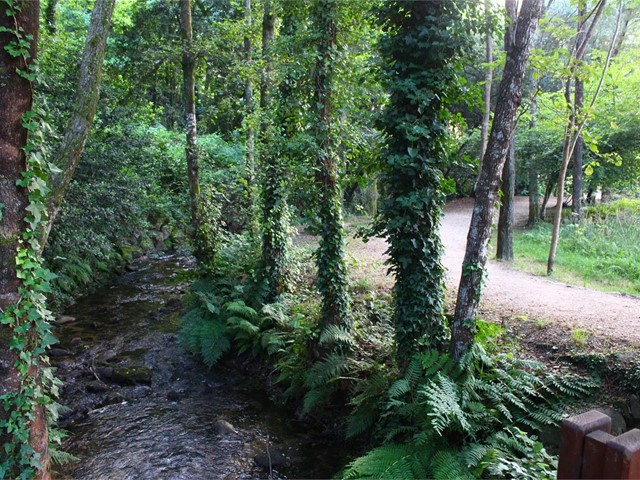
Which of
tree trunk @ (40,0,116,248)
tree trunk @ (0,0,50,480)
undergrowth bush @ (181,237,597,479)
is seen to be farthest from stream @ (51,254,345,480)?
tree trunk @ (40,0,116,248)

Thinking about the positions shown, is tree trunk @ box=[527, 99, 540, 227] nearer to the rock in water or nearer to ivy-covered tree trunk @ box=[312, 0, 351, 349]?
ivy-covered tree trunk @ box=[312, 0, 351, 349]

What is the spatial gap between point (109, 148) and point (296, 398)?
671 centimetres

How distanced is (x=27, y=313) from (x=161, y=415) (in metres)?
3.69

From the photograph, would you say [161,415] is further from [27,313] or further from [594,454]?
[594,454]

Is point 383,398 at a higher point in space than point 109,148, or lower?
lower

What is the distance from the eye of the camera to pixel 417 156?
5.62 meters

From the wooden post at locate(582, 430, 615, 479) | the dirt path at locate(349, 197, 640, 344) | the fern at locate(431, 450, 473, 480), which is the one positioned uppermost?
the wooden post at locate(582, 430, 615, 479)

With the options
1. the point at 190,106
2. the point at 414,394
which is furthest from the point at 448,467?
the point at 190,106

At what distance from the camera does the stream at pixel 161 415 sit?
18.9 feet

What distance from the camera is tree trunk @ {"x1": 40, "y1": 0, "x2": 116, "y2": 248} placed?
15.0 feet

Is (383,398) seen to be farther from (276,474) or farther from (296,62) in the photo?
(296,62)

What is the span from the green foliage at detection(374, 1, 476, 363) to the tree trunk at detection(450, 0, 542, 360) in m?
0.54

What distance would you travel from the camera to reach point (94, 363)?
8.39 meters

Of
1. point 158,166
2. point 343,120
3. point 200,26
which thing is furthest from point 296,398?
point 200,26
